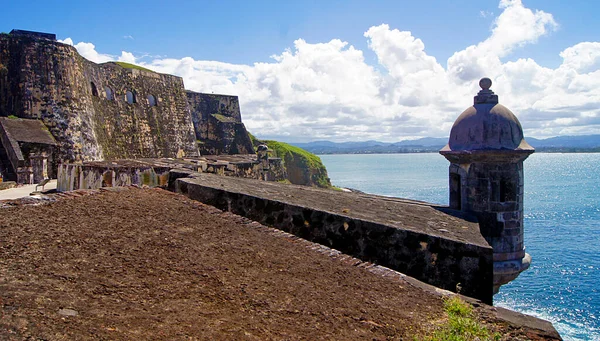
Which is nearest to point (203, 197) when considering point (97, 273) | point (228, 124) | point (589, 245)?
point (97, 273)

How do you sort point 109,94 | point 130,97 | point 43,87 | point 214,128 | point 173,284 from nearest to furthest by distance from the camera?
point 173,284, point 43,87, point 109,94, point 130,97, point 214,128

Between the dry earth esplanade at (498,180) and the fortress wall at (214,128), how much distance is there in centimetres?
2799

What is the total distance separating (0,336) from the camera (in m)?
2.24

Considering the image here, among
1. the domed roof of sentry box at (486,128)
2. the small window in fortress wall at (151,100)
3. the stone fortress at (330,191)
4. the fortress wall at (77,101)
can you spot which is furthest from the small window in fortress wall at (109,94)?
the domed roof of sentry box at (486,128)

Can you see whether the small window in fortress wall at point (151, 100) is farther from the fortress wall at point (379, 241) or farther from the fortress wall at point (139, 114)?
the fortress wall at point (379, 241)

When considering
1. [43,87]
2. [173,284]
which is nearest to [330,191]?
[173,284]

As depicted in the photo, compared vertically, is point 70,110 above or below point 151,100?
below

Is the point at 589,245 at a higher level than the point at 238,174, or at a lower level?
lower

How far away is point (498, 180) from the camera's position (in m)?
9.16

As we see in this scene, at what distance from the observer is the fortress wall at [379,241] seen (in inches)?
215

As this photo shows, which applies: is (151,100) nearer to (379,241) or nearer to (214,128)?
(214,128)

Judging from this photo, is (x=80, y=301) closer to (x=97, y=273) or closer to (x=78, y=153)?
(x=97, y=273)

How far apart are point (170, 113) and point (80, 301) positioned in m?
27.0

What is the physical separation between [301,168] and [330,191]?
61.9 m
